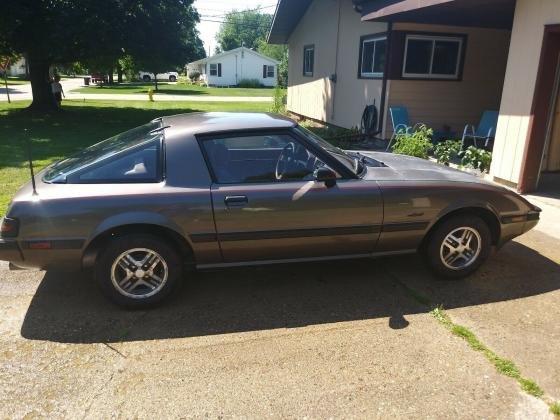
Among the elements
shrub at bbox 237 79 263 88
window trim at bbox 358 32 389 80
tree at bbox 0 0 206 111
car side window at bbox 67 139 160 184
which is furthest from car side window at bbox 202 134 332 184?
shrub at bbox 237 79 263 88

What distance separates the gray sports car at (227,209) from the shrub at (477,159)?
3.97m

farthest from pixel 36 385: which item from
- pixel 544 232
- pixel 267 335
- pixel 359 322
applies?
pixel 544 232

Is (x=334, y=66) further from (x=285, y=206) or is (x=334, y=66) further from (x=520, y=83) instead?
(x=285, y=206)

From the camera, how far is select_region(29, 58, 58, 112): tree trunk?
61.8ft

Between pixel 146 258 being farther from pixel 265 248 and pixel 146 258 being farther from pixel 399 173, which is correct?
pixel 399 173

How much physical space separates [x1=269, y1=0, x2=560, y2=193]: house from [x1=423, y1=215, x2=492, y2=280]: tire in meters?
3.33

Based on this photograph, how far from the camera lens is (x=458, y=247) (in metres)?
4.22

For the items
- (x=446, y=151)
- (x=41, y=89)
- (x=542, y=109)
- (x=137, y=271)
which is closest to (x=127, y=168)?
(x=137, y=271)

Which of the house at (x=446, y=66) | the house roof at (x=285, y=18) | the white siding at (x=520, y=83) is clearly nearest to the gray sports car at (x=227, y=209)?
the white siding at (x=520, y=83)

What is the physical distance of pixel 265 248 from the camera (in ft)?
12.6

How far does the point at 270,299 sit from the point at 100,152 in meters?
1.89

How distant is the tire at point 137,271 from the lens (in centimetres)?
360

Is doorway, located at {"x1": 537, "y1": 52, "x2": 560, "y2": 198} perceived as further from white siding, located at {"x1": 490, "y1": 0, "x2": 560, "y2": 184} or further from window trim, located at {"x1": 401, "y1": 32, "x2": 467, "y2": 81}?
window trim, located at {"x1": 401, "y1": 32, "x2": 467, "y2": 81}

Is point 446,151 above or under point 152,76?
under
